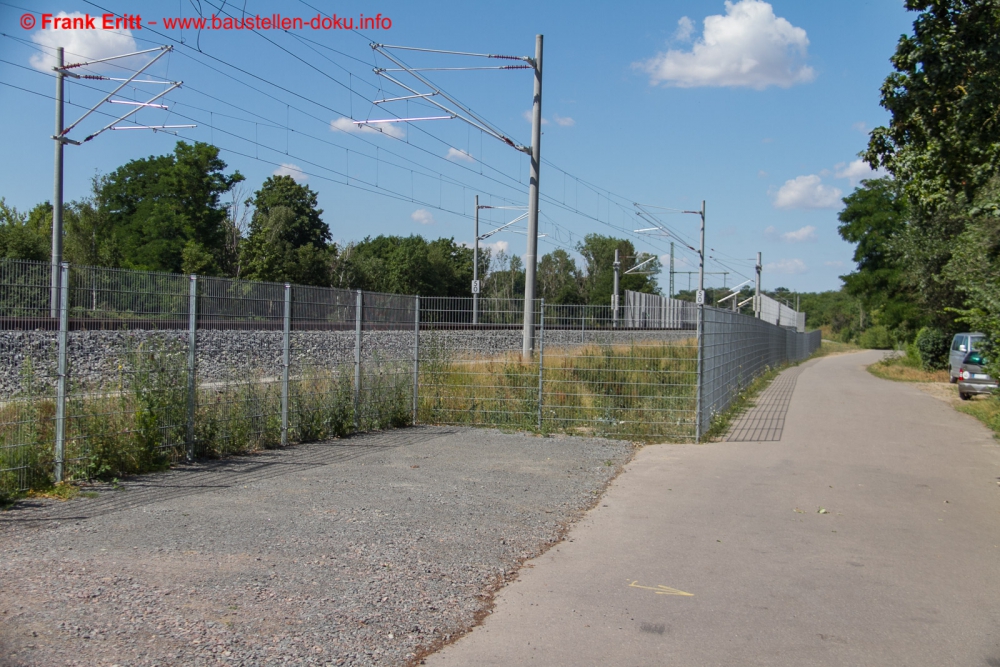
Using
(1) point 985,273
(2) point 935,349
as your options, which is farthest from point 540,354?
(2) point 935,349

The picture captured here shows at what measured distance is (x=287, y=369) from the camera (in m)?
10.3

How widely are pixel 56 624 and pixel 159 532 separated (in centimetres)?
181

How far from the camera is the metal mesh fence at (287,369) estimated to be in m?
7.21

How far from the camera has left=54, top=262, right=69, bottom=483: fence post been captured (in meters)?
7.19

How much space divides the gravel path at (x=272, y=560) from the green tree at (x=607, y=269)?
5238 cm

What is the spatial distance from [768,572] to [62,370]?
20.8ft

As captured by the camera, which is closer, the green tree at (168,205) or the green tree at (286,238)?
the green tree at (286,238)

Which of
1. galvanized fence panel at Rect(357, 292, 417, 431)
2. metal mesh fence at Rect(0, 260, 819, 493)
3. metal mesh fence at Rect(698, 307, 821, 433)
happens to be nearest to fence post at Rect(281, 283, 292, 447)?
metal mesh fence at Rect(0, 260, 819, 493)

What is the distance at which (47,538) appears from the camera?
564 cm

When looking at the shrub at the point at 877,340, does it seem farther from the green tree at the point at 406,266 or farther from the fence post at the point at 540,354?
the fence post at the point at 540,354

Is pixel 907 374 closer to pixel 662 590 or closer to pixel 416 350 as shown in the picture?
pixel 416 350

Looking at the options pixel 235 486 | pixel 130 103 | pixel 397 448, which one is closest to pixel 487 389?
pixel 397 448

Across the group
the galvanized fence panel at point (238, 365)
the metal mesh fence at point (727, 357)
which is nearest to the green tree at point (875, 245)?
the metal mesh fence at point (727, 357)

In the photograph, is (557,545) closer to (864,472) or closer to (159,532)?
(159,532)
